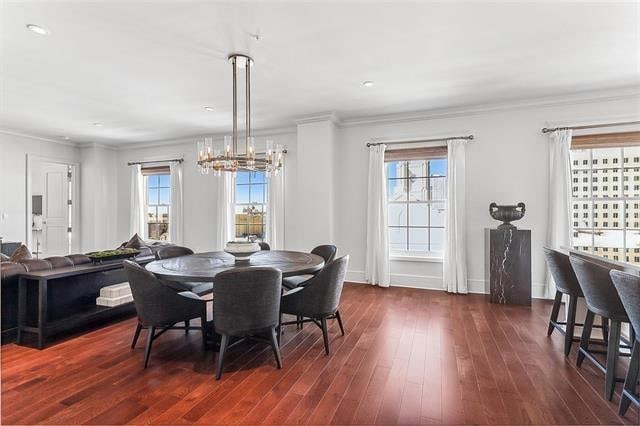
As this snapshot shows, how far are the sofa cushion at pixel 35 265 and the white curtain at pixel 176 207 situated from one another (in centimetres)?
361

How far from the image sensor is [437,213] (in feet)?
16.6

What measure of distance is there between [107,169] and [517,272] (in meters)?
8.26

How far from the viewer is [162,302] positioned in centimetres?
252

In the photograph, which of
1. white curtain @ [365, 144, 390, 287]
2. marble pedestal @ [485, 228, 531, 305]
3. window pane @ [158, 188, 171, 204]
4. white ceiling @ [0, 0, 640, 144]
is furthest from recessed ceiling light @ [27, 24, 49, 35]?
marble pedestal @ [485, 228, 531, 305]

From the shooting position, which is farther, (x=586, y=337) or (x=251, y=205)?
(x=251, y=205)

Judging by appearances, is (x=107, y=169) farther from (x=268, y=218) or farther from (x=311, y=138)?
(x=311, y=138)

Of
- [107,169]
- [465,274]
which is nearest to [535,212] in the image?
[465,274]

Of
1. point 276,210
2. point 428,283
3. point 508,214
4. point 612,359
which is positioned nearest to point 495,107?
point 508,214

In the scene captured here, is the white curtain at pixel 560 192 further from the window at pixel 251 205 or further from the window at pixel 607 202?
the window at pixel 251 205

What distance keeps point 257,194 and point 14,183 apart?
4517 millimetres

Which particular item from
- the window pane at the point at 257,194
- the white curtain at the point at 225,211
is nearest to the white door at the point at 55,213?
the white curtain at the point at 225,211

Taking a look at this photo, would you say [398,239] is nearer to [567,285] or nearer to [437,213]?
[437,213]

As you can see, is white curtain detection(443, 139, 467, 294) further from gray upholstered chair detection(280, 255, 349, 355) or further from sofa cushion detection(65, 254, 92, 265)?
sofa cushion detection(65, 254, 92, 265)

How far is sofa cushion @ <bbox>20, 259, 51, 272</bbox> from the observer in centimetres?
297
